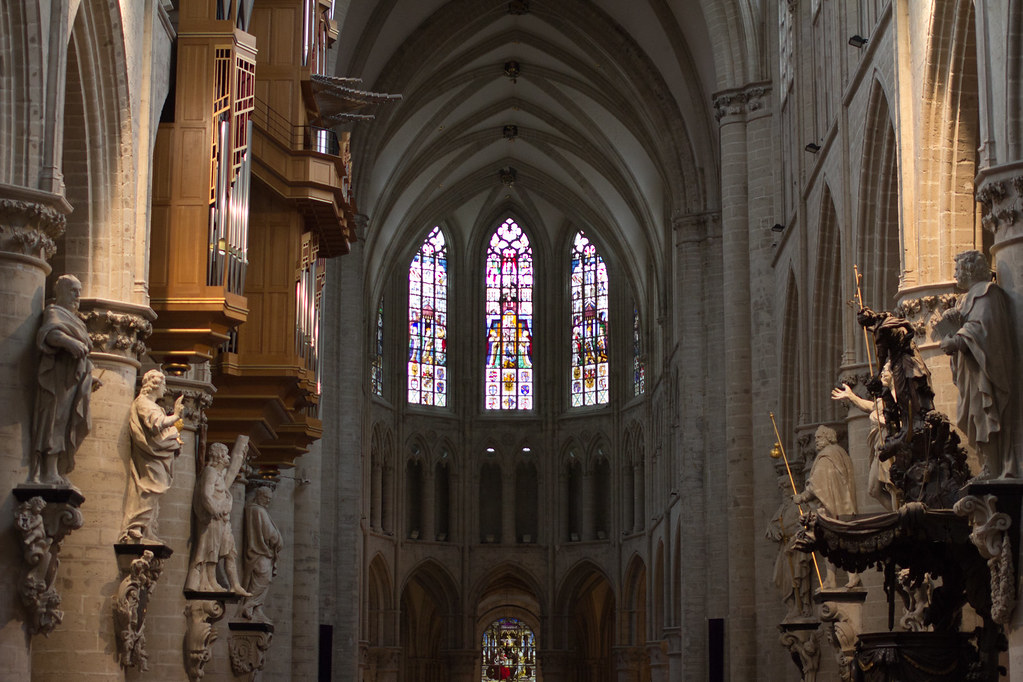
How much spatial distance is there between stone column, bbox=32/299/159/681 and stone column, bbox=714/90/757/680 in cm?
1455

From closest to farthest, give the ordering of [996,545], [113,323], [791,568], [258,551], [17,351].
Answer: [996,545] → [17,351] → [113,323] → [258,551] → [791,568]

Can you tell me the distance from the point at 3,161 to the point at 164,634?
6.77m

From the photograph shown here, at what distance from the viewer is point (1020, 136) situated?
447 inches

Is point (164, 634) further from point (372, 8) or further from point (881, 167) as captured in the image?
point (372, 8)

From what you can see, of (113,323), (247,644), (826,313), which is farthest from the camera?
(826,313)

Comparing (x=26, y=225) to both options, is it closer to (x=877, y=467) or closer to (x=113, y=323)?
(x=113, y=323)

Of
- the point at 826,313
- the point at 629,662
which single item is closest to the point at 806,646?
the point at 826,313

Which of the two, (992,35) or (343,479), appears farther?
(343,479)

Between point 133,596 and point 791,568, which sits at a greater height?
point 791,568

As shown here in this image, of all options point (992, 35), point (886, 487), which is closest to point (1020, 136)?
point (992, 35)

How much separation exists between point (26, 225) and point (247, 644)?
11167 mm

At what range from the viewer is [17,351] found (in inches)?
Result: 441

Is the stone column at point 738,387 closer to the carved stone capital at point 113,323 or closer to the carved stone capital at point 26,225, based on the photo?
the carved stone capital at point 113,323

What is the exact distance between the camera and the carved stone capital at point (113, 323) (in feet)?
44.3
